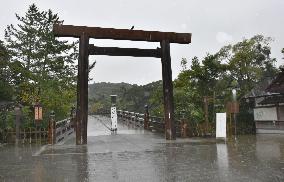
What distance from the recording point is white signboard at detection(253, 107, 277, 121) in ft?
73.6

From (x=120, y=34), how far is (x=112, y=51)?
2.86 ft

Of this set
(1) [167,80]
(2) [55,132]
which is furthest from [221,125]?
(2) [55,132]

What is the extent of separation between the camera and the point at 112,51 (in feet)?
55.4

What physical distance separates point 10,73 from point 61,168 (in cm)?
2165

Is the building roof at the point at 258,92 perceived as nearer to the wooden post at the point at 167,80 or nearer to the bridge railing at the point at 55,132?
the wooden post at the point at 167,80

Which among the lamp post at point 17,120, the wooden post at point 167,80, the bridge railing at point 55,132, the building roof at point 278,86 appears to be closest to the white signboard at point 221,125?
the wooden post at point 167,80

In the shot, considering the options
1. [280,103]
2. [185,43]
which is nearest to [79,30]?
[185,43]

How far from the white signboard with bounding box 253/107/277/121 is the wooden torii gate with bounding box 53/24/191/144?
322 inches

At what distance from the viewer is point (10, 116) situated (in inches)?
733

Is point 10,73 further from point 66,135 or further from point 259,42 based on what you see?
point 259,42

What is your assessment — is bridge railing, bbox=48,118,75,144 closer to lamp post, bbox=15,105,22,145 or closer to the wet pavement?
lamp post, bbox=15,105,22,145

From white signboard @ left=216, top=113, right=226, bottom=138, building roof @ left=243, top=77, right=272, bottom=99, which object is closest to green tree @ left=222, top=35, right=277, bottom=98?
building roof @ left=243, top=77, right=272, bottom=99

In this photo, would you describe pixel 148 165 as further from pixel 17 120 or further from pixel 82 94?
pixel 17 120

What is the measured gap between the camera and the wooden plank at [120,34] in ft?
52.0
